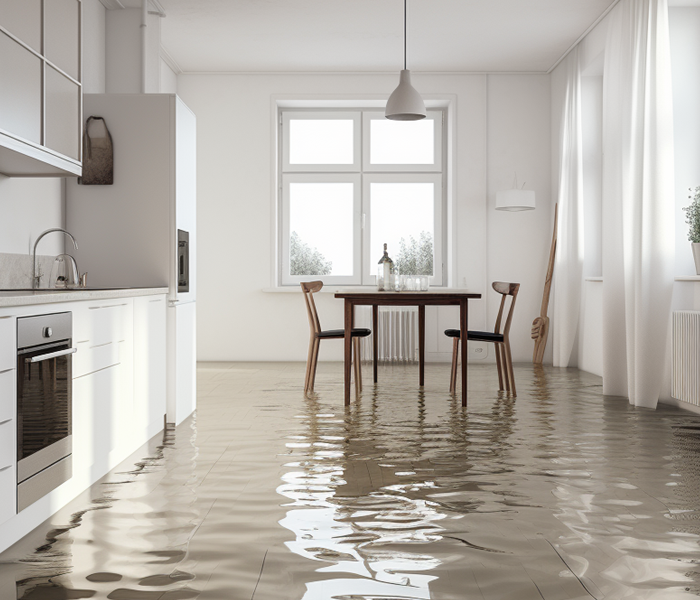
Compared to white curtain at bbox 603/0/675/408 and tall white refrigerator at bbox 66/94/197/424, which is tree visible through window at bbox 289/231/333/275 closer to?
white curtain at bbox 603/0/675/408

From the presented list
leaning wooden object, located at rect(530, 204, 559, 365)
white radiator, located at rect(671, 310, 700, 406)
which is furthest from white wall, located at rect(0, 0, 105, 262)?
leaning wooden object, located at rect(530, 204, 559, 365)

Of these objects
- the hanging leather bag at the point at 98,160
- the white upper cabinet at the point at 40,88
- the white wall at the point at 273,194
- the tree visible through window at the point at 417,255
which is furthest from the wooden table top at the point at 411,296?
the tree visible through window at the point at 417,255

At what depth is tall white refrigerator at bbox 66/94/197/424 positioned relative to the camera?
441cm

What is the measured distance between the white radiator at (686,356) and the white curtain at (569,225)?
2313mm

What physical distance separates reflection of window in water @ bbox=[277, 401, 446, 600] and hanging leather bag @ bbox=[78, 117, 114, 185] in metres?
2.11

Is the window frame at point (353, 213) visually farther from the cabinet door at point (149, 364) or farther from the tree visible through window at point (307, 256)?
the cabinet door at point (149, 364)

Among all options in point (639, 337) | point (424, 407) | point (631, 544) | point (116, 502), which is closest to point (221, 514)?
point (116, 502)

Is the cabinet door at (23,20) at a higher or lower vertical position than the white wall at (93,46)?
lower

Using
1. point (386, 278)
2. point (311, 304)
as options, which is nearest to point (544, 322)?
point (386, 278)

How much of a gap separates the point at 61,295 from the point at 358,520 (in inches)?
56.3

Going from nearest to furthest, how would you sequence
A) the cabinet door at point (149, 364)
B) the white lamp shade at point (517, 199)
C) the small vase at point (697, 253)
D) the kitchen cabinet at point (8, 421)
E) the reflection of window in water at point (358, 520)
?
the reflection of window in water at point (358, 520) → the kitchen cabinet at point (8, 421) → the cabinet door at point (149, 364) → the small vase at point (697, 253) → the white lamp shade at point (517, 199)

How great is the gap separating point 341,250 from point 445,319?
147 centimetres

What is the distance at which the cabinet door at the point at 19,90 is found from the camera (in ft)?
9.91

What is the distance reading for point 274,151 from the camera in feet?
25.9
